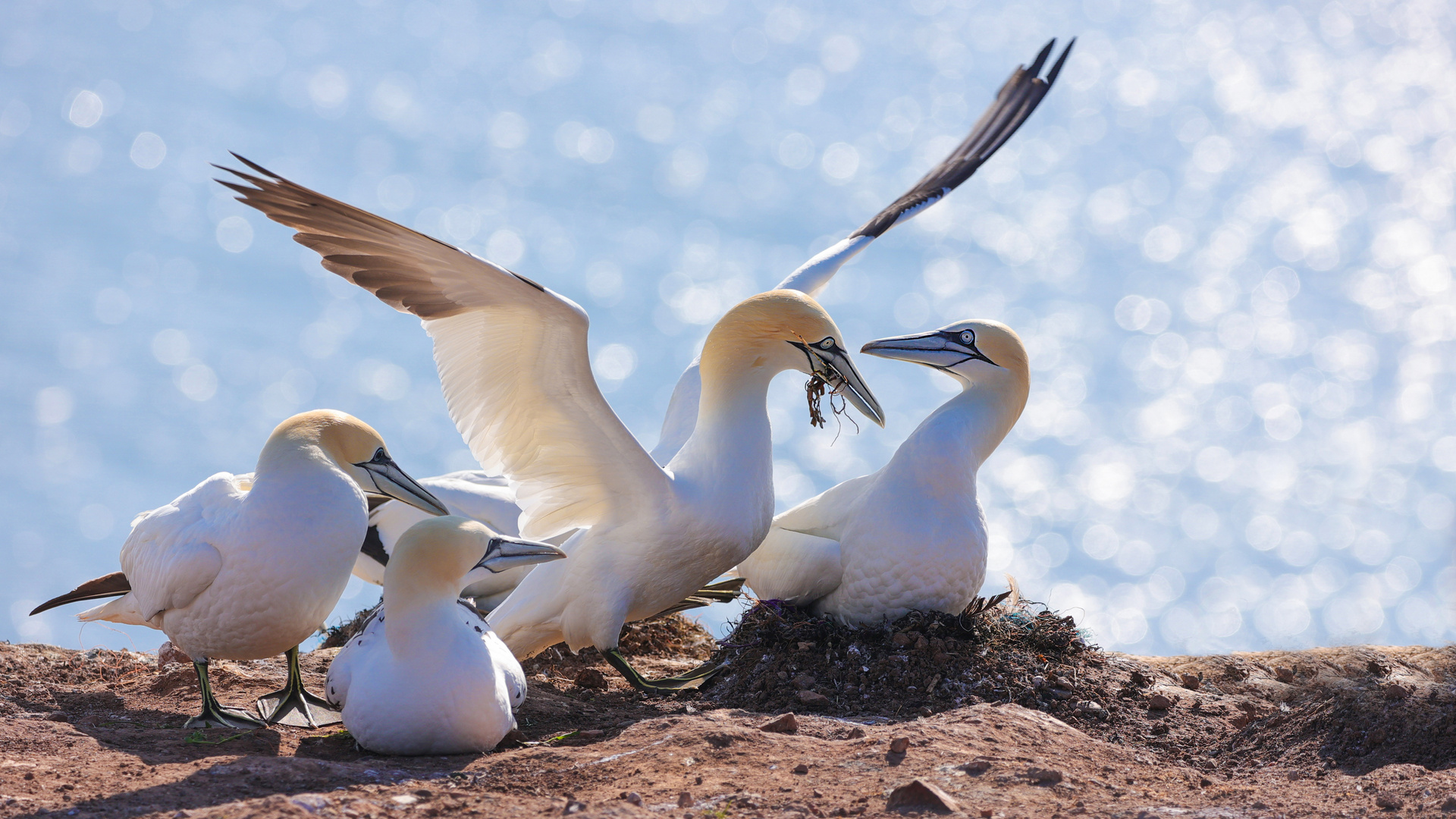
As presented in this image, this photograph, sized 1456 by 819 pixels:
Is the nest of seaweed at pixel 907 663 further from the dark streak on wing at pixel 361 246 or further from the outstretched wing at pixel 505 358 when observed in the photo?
the dark streak on wing at pixel 361 246

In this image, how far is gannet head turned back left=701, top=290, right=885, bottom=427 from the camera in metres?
5.02

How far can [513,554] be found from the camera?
13.9 feet

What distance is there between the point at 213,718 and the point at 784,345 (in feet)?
8.61

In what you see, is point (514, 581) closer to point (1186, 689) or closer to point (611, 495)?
point (611, 495)

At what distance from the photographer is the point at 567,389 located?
479cm

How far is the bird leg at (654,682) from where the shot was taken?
511 cm

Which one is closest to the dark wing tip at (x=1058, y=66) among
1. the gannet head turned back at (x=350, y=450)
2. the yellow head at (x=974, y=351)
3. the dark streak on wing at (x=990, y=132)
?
the dark streak on wing at (x=990, y=132)

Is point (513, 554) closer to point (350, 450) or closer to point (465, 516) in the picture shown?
point (350, 450)

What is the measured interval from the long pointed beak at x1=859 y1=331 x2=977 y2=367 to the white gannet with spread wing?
0.64 m

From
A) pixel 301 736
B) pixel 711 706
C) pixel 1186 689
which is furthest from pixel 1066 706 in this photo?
pixel 301 736

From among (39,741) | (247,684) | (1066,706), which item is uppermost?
(1066,706)

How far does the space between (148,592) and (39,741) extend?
640 millimetres

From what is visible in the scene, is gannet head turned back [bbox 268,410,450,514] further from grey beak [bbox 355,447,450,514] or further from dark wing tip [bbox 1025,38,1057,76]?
dark wing tip [bbox 1025,38,1057,76]

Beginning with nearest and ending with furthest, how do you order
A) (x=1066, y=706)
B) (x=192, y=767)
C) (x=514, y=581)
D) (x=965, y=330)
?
(x=192, y=767) < (x=1066, y=706) < (x=965, y=330) < (x=514, y=581)
